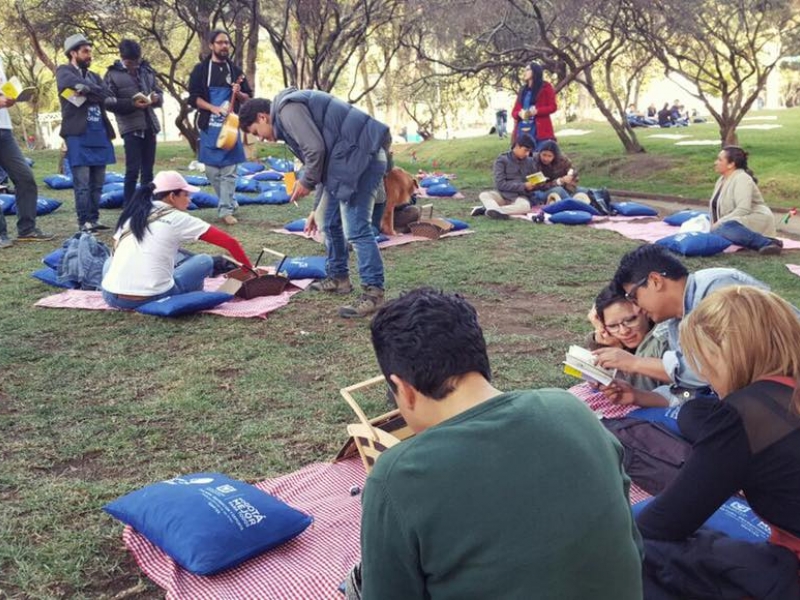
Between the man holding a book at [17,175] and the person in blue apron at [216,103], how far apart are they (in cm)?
187

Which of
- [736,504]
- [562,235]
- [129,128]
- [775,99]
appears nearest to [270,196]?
[129,128]

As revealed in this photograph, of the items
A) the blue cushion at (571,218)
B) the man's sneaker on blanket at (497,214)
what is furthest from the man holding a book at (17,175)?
the blue cushion at (571,218)

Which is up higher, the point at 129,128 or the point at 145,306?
the point at 129,128

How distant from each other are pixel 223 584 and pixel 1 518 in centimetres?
95

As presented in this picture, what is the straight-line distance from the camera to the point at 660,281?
10.4 feet

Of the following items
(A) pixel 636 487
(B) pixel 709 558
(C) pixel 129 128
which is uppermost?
(C) pixel 129 128

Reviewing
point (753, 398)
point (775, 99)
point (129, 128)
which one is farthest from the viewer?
point (775, 99)

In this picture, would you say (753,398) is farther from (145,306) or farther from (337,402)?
(145,306)

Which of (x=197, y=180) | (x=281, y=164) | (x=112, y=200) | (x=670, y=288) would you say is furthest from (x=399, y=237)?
(x=281, y=164)

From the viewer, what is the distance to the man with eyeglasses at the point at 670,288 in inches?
122

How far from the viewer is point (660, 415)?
3449 millimetres

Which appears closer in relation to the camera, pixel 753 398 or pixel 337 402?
pixel 753 398

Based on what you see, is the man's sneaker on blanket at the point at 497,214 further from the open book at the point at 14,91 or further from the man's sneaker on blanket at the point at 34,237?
the open book at the point at 14,91

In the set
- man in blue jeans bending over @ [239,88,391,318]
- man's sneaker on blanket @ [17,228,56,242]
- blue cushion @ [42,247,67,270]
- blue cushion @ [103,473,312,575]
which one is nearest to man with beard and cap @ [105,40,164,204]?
man's sneaker on blanket @ [17,228,56,242]
